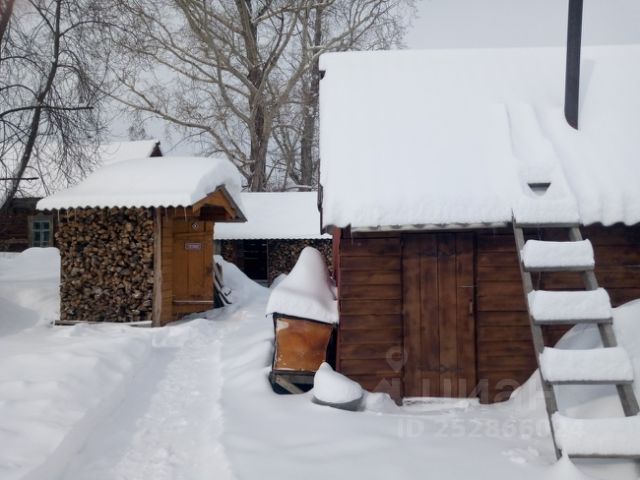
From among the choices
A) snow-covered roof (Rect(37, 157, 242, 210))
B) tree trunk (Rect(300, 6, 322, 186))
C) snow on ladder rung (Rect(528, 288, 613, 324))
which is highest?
tree trunk (Rect(300, 6, 322, 186))

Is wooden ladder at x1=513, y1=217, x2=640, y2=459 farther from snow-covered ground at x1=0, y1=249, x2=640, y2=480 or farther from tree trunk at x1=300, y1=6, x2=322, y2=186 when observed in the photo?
tree trunk at x1=300, y1=6, x2=322, y2=186

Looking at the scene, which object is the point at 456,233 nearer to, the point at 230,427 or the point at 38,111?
the point at 230,427

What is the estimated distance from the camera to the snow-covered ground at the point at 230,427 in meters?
4.15

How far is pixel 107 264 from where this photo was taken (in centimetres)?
1081

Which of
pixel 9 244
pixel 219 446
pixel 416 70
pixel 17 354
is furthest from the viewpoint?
pixel 9 244

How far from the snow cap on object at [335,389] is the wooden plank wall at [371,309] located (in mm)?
410

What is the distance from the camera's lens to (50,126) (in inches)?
432

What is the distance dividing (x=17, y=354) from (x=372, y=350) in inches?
191

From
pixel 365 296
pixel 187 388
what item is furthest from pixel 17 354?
pixel 365 296

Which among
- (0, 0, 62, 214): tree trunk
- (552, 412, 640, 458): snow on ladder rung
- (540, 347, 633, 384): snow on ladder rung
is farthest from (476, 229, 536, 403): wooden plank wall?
(0, 0, 62, 214): tree trunk

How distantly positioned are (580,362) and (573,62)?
430cm

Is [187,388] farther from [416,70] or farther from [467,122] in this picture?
[416,70]

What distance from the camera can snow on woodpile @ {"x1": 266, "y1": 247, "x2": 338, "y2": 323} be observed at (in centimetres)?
632

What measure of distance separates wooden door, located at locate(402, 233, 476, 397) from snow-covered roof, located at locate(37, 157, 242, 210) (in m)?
5.37
